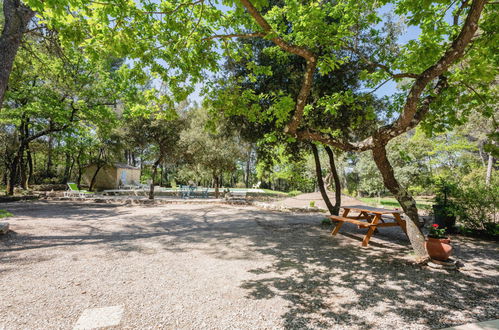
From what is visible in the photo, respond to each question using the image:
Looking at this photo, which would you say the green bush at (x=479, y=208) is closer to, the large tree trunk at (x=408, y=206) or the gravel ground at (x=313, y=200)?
the large tree trunk at (x=408, y=206)

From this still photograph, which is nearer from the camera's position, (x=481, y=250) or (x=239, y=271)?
(x=239, y=271)

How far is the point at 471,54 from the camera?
4.84 metres

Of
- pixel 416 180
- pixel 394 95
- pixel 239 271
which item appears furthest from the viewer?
pixel 416 180

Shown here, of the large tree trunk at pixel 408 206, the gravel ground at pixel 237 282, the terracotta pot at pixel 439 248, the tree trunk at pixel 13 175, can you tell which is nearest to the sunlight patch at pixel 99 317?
the gravel ground at pixel 237 282

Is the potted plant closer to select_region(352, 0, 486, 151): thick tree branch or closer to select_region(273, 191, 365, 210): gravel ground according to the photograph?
select_region(352, 0, 486, 151): thick tree branch

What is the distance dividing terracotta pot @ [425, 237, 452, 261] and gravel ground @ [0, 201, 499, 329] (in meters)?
0.32

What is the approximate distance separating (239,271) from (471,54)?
643 centimetres

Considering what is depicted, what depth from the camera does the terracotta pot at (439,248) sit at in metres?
4.43

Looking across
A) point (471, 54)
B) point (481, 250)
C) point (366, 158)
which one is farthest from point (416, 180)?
point (471, 54)

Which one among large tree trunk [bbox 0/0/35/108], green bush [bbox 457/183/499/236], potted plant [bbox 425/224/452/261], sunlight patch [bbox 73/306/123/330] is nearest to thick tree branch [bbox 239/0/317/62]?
potted plant [bbox 425/224/452/261]

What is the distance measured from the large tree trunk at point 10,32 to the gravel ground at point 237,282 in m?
3.92

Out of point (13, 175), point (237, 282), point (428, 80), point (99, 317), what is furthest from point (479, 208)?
point (13, 175)

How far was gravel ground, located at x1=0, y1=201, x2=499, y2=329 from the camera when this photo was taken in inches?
110

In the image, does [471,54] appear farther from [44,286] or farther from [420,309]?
[44,286]
